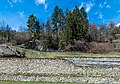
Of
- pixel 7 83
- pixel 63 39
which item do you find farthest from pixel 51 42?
pixel 7 83

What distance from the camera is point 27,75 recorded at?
15.1m

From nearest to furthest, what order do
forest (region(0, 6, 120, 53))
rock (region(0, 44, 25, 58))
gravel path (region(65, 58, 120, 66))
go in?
gravel path (region(65, 58, 120, 66))
rock (region(0, 44, 25, 58))
forest (region(0, 6, 120, 53))

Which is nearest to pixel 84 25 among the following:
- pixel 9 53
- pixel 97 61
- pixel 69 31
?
pixel 69 31

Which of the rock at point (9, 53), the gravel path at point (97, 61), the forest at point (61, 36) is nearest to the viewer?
the gravel path at point (97, 61)

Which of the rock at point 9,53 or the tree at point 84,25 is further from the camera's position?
the tree at point 84,25

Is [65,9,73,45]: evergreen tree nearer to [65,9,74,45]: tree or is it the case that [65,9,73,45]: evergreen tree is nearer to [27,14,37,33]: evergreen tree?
[65,9,74,45]: tree

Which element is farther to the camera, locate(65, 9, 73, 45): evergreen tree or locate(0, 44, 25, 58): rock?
locate(65, 9, 73, 45): evergreen tree

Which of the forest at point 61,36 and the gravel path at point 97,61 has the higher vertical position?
the forest at point 61,36

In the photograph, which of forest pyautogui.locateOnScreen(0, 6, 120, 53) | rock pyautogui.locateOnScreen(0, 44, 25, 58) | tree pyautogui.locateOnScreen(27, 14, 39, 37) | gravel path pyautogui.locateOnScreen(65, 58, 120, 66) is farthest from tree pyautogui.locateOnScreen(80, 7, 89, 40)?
gravel path pyautogui.locateOnScreen(65, 58, 120, 66)

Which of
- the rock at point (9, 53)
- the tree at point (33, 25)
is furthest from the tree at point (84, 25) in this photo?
the rock at point (9, 53)

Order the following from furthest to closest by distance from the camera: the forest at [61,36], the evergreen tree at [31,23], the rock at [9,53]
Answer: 1. the evergreen tree at [31,23]
2. the forest at [61,36]
3. the rock at [9,53]

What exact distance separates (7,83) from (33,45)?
27.7 m

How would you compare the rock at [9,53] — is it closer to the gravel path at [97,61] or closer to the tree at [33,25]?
the gravel path at [97,61]

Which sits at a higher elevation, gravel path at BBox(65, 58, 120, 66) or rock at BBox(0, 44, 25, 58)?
rock at BBox(0, 44, 25, 58)
